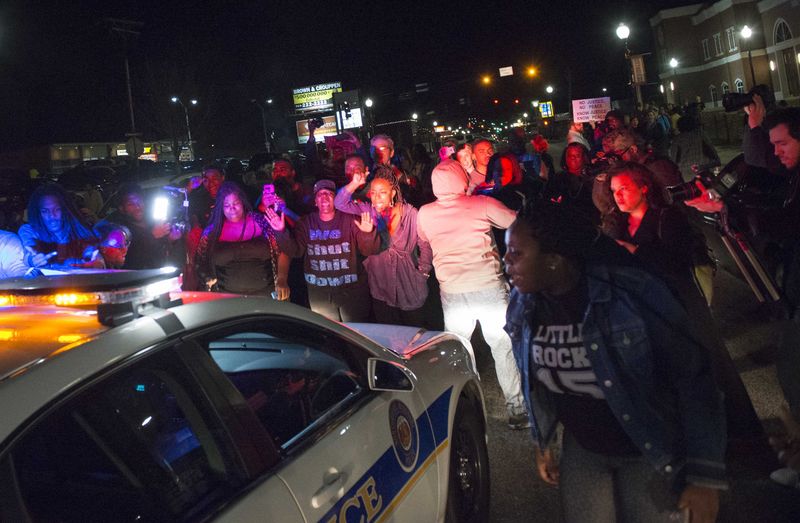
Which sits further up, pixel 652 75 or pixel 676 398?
pixel 652 75

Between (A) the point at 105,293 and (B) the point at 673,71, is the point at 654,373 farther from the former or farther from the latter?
(B) the point at 673,71


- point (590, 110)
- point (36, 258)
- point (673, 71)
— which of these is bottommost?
point (36, 258)

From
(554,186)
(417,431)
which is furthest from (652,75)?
(417,431)

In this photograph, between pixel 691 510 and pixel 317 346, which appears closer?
pixel 691 510

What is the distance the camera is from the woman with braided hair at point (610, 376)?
2125 mm

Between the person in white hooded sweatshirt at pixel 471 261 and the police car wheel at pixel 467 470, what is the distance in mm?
1052

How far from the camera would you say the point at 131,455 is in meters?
1.94

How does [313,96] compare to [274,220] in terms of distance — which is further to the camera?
[313,96]

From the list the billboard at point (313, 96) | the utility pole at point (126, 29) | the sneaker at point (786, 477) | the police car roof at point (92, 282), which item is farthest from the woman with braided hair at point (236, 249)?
the billboard at point (313, 96)

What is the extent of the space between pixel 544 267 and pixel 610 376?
42cm

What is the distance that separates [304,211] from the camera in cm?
767

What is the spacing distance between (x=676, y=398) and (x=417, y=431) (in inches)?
46.2

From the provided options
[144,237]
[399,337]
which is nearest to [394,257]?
[399,337]

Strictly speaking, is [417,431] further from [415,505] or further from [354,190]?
[354,190]
